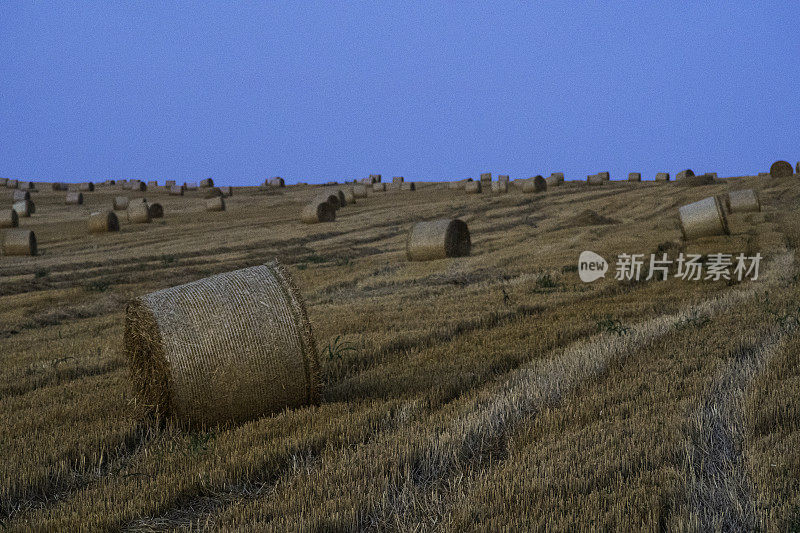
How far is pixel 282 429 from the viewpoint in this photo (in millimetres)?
5312

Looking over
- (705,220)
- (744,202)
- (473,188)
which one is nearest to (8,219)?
(473,188)

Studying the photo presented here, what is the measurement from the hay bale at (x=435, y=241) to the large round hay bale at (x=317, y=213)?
40.2 ft

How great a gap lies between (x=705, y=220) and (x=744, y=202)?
7219 millimetres

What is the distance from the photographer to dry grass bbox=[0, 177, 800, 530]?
12.4 feet

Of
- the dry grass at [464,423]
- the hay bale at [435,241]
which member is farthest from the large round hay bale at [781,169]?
the dry grass at [464,423]

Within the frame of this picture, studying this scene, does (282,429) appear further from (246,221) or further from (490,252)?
(246,221)

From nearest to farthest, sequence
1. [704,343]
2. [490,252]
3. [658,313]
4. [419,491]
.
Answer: [419,491]
[704,343]
[658,313]
[490,252]

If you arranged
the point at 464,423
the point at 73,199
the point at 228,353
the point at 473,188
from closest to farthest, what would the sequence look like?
the point at 464,423, the point at 228,353, the point at 73,199, the point at 473,188

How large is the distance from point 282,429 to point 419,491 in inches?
61.5

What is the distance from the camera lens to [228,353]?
19.1 feet

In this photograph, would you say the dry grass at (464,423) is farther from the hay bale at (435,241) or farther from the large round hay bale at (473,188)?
the large round hay bale at (473,188)

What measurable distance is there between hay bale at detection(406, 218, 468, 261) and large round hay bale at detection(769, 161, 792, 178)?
2442cm

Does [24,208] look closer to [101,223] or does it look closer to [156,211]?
[156,211]

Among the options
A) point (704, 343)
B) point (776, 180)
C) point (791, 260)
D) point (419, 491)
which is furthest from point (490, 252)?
point (776, 180)
